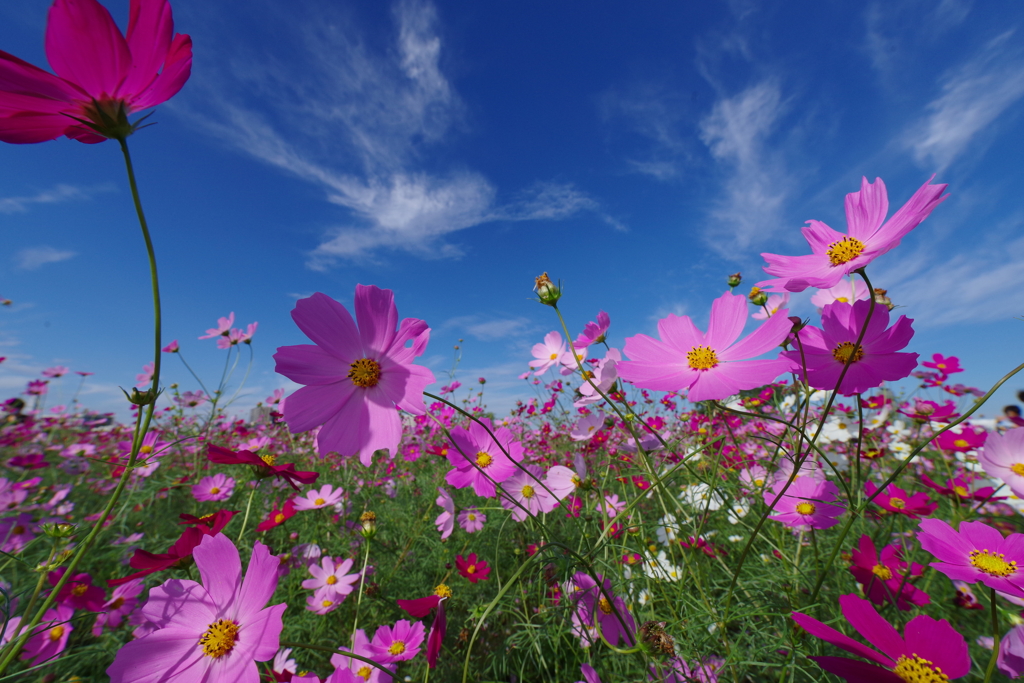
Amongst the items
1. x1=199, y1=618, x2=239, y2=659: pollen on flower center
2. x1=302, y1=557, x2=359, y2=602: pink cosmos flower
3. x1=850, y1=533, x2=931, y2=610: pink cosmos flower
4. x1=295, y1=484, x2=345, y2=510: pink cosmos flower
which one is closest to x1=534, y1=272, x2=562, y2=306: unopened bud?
x1=199, y1=618, x2=239, y2=659: pollen on flower center

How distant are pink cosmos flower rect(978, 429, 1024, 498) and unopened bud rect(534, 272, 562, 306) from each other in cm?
85

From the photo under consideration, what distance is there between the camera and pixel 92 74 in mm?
354

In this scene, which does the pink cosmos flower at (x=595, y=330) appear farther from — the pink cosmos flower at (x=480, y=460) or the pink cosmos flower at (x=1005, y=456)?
the pink cosmos flower at (x=1005, y=456)

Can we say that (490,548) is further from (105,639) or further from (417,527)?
(105,639)

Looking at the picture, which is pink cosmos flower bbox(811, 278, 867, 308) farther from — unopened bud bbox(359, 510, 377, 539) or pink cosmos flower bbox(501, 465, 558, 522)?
unopened bud bbox(359, 510, 377, 539)

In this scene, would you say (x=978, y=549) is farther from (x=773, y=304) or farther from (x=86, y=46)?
(x=86, y=46)

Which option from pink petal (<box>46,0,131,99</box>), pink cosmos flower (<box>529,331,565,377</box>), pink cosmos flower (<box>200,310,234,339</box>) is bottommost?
pink petal (<box>46,0,131,99</box>)

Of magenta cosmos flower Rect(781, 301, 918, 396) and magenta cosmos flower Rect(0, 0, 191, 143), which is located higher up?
magenta cosmos flower Rect(0, 0, 191, 143)

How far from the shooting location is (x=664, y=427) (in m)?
1.72

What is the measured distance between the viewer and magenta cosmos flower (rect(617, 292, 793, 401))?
1.60 ft

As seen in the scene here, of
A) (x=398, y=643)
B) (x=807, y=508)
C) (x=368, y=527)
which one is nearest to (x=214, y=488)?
(x=368, y=527)

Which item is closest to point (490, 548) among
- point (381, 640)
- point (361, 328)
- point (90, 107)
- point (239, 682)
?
point (381, 640)

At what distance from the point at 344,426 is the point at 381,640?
70 cm

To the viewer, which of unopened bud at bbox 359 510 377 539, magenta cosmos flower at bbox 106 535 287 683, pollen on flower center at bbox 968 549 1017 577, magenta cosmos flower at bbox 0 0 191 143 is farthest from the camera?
unopened bud at bbox 359 510 377 539
